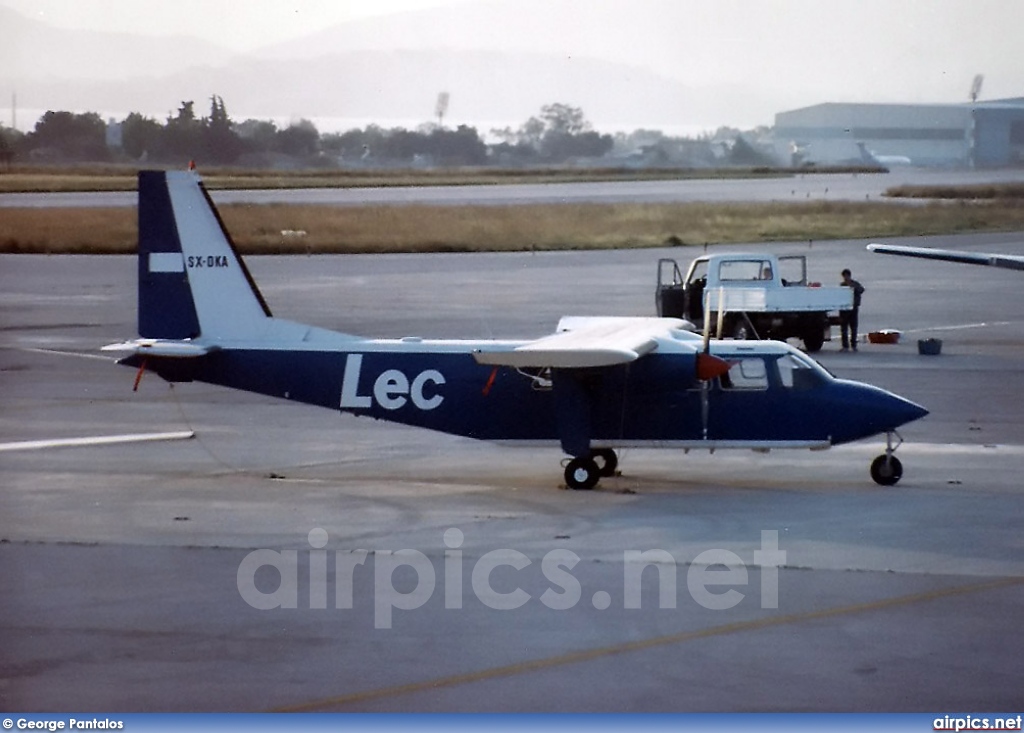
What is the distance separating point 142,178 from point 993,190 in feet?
208

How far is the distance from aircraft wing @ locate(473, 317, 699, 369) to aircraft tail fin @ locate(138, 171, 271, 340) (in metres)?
3.64

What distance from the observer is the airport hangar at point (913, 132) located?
66.8 meters

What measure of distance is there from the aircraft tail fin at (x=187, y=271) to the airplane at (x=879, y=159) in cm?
6609

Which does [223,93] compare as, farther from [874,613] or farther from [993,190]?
[993,190]

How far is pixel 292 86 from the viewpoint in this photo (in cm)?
4862

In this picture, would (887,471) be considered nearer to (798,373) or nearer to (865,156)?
(798,373)

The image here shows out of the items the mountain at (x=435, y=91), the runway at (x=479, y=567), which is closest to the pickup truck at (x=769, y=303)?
the runway at (x=479, y=567)

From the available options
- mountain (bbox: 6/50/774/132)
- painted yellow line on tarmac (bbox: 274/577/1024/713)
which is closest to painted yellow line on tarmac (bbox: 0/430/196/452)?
mountain (bbox: 6/50/774/132)

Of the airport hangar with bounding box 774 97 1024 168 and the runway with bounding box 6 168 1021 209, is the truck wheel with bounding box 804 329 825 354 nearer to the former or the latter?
→ the runway with bounding box 6 168 1021 209

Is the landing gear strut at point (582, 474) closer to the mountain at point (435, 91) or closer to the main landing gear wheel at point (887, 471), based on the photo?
the main landing gear wheel at point (887, 471)

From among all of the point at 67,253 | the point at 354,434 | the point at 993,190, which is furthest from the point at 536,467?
the point at 993,190

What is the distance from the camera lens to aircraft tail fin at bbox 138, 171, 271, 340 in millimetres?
20391

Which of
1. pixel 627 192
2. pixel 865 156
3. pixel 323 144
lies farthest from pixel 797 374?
pixel 865 156

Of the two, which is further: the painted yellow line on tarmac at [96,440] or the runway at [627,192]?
the runway at [627,192]
